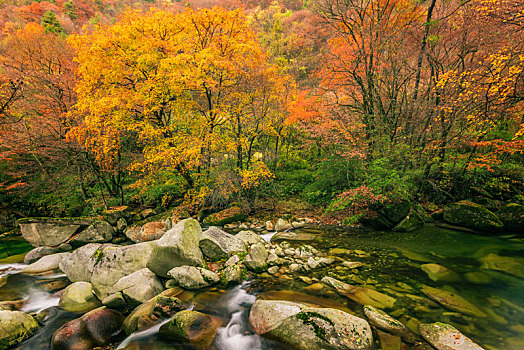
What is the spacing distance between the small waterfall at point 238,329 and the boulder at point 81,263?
4.18 meters

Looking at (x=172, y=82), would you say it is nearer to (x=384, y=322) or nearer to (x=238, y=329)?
(x=238, y=329)

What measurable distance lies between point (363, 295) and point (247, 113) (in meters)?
9.13

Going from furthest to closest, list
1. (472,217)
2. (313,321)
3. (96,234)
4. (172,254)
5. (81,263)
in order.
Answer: (96,234), (472,217), (81,263), (172,254), (313,321)

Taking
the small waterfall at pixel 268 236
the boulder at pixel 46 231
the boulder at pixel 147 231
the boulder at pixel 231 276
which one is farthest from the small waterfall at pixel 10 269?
the small waterfall at pixel 268 236

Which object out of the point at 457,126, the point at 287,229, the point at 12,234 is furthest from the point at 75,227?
the point at 457,126

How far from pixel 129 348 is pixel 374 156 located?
10241mm

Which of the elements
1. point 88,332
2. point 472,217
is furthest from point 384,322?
point 472,217

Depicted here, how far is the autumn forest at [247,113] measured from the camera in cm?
886

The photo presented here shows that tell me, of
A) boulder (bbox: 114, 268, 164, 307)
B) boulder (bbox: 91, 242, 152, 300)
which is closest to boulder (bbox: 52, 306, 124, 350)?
boulder (bbox: 114, 268, 164, 307)

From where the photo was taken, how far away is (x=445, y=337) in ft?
10.8

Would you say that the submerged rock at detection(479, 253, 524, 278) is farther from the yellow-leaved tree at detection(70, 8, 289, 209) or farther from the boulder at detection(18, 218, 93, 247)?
the boulder at detection(18, 218, 93, 247)

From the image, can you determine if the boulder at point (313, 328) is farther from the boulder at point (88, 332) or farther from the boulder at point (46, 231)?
the boulder at point (46, 231)

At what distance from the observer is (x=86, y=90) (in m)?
9.28

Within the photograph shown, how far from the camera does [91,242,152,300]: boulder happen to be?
17.7ft
